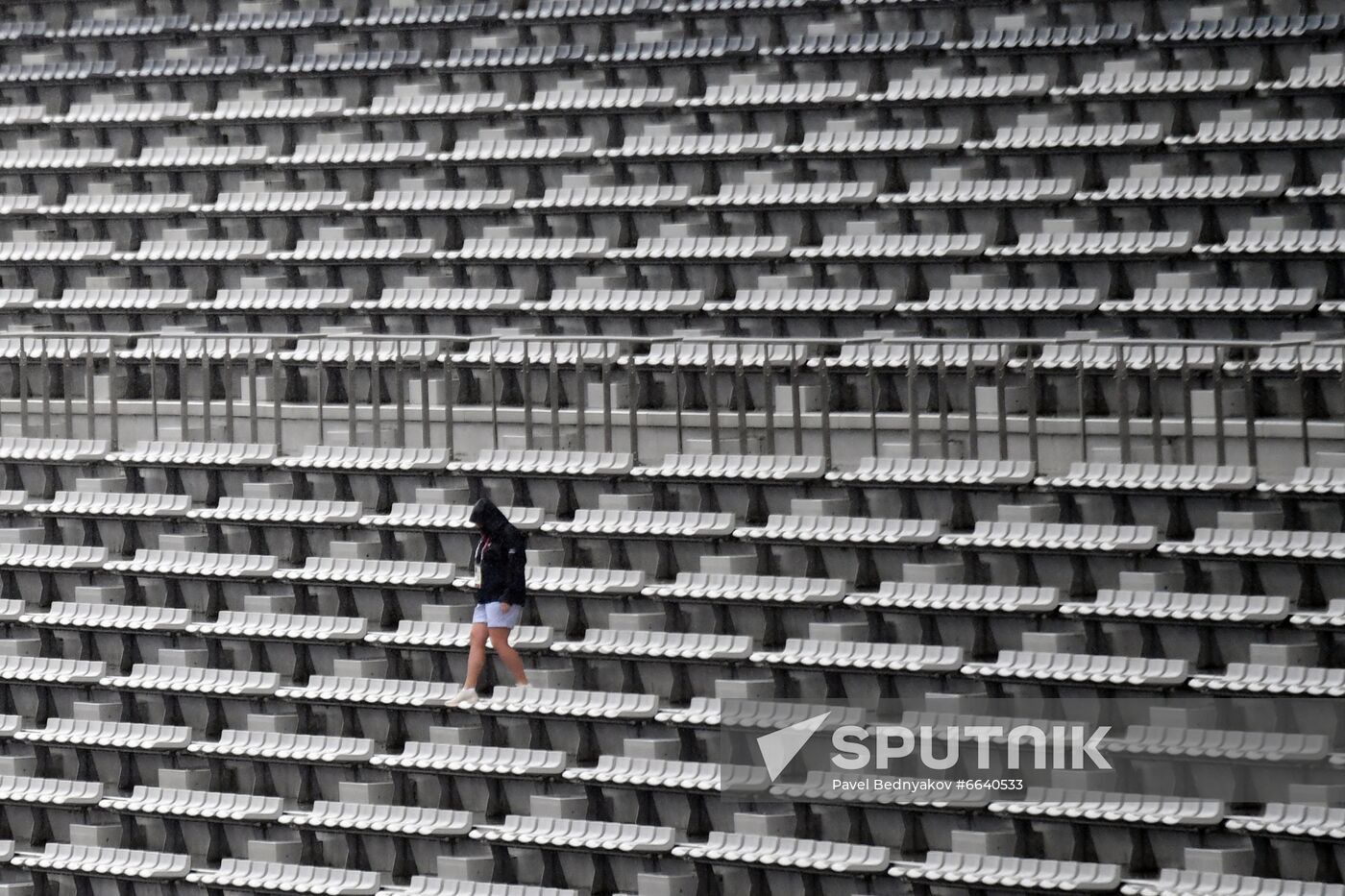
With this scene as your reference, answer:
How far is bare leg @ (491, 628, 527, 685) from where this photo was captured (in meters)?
10.4

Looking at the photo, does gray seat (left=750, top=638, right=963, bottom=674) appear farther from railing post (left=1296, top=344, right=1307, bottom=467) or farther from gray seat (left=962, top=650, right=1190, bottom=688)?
railing post (left=1296, top=344, right=1307, bottom=467)

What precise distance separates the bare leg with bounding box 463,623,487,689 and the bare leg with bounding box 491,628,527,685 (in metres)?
0.05

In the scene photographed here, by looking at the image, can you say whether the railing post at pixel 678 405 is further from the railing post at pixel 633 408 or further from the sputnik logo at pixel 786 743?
the sputnik logo at pixel 786 743

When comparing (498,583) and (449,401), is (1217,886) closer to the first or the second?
(498,583)

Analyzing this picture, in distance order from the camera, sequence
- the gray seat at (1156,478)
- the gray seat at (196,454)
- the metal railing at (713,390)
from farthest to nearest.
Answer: the gray seat at (196,454) < the metal railing at (713,390) < the gray seat at (1156,478)

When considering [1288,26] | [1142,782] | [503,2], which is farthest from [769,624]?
[503,2]

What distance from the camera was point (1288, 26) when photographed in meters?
11.2

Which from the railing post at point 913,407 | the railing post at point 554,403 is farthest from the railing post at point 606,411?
the railing post at point 913,407

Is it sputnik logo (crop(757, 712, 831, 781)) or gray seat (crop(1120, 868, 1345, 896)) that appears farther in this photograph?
sputnik logo (crop(757, 712, 831, 781))

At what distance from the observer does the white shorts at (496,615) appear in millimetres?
10305

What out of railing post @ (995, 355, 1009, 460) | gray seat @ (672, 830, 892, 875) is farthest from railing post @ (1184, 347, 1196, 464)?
gray seat @ (672, 830, 892, 875)

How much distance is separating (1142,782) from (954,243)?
3.45 meters

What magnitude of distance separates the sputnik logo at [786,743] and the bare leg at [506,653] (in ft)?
3.79

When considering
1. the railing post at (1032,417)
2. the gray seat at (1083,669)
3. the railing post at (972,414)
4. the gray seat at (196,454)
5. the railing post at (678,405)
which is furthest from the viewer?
the gray seat at (196,454)
